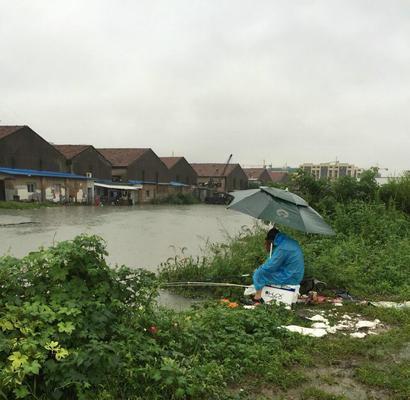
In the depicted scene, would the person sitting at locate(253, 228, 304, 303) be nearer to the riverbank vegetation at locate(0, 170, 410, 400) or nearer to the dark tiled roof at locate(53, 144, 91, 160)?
the riverbank vegetation at locate(0, 170, 410, 400)

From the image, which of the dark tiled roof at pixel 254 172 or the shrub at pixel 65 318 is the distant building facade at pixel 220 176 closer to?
the dark tiled roof at pixel 254 172

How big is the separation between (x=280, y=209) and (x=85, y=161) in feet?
127

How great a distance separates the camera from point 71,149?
4259 centimetres

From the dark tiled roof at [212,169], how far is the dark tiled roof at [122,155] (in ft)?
59.0

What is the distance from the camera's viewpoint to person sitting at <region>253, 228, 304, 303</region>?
5.30 m

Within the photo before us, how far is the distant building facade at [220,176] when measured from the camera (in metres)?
64.8

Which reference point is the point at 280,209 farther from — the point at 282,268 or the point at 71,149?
the point at 71,149

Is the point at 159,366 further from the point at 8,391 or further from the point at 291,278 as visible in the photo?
the point at 291,278

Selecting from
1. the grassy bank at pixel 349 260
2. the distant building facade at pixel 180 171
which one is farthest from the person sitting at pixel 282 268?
the distant building facade at pixel 180 171

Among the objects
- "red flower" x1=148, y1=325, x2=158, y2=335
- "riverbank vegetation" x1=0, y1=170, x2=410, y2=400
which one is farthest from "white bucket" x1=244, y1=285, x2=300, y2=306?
"red flower" x1=148, y1=325, x2=158, y2=335

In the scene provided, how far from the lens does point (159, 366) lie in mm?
2926

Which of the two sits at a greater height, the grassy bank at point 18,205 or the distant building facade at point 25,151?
the distant building facade at point 25,151

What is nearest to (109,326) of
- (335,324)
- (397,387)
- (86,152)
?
(397,387)

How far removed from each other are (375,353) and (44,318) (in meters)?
2.97
